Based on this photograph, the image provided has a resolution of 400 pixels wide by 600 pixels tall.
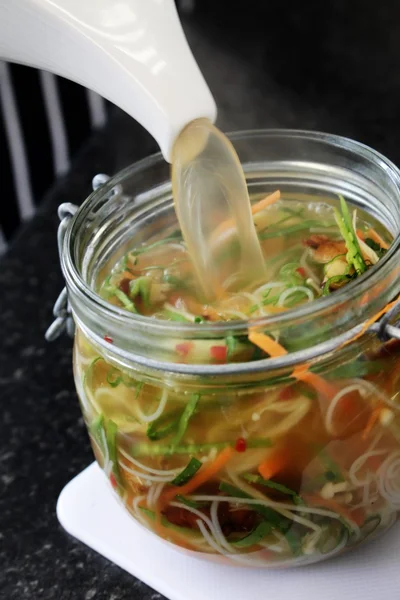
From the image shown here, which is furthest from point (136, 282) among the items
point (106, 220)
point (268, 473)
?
point (268, 473)

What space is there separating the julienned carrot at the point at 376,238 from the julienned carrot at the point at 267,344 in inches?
6.9

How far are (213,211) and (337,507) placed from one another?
0.25 metres

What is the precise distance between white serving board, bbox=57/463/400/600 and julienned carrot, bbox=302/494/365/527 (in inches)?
2.0

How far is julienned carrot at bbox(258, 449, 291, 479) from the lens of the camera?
0.55 metres

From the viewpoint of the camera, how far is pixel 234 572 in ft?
2.13

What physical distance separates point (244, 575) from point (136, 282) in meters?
0.26

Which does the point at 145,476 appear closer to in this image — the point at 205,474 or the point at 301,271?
the point at 205,474

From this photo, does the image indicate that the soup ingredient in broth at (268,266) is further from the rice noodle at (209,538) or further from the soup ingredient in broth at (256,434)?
the rice noodle at (209,538)

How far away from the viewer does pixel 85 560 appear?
71 cm

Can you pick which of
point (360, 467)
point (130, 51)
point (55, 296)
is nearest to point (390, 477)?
point (360, 467)

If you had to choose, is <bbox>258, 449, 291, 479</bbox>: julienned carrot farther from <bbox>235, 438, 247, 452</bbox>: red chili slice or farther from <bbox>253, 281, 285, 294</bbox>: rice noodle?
<bbox>253, 281, 285, 294</bbox>: rice noodle

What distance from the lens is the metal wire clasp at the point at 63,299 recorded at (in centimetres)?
69

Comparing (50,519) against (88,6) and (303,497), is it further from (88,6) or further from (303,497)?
(88,6)

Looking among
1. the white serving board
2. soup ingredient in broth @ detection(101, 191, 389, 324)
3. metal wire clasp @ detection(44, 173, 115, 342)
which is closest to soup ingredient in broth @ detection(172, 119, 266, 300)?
soup ingredient in broth @ detection(101, 191, 389, 324)
